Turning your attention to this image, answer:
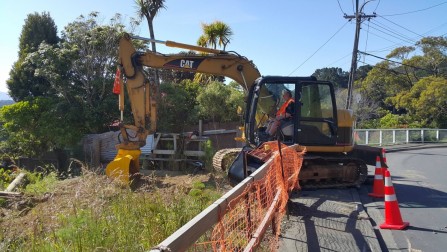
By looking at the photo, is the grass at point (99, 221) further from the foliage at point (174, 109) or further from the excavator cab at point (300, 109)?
the foliage at point (174, 109)

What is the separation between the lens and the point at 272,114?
11.3 m

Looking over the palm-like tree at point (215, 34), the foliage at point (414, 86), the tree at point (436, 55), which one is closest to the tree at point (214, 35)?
the palm-like tree at point (215, 34)

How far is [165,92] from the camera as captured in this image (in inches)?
841

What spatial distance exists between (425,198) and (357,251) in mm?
4985

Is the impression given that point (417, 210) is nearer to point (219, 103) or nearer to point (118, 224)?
point (118, 224)

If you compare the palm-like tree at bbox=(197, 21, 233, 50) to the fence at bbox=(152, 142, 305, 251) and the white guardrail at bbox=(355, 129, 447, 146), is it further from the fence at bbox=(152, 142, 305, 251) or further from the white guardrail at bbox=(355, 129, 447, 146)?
the fence at bbox=(152, 142, 305, 251)

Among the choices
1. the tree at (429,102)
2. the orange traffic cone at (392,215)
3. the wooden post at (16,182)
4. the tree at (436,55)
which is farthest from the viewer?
the tree at (436,55)

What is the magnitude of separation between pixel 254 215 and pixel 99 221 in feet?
5.61

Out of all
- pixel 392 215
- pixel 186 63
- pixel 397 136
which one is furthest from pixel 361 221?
pixel 397 136

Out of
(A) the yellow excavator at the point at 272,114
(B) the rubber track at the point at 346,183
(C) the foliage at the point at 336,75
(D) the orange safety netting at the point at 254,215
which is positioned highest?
(C) the foliage at the point at 336,75

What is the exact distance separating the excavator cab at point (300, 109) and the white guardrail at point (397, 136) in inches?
650

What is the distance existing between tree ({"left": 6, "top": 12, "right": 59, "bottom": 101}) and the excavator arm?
14.7m

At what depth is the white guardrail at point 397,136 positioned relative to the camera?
28078 millimetres

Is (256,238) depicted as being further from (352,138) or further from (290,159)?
(352,138)
